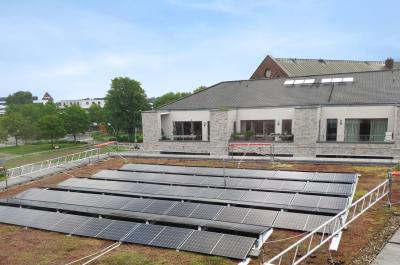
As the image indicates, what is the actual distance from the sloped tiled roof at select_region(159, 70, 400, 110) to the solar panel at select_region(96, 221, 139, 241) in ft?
75.6

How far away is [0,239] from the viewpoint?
12273 millimetres

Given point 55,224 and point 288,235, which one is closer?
point 288,235

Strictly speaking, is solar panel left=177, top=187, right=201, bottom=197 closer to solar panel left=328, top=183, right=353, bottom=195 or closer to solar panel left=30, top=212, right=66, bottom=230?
solar panel left=30, top=212, right=66, bottom=230

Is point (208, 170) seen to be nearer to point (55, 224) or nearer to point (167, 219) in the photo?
point (167, 219)

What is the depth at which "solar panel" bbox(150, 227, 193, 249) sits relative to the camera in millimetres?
10592

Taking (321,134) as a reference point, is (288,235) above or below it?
below

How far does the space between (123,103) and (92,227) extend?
5534cm

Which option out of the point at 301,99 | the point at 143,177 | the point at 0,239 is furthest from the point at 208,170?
the point at 301,99

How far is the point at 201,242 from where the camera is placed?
10359 mm

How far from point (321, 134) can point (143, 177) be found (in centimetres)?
1840

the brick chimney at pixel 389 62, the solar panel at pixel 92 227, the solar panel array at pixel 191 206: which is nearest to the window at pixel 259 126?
the solar panel array at pixel 191 206

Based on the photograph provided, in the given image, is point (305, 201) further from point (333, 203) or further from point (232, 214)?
point (232, 214)

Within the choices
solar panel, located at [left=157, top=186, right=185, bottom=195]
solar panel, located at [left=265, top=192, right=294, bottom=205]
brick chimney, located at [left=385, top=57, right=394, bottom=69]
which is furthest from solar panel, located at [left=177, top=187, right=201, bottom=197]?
brick chimney, located at [left=385, top=57, right=394, bottom=69]

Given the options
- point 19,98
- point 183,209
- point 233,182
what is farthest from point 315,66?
point 19,98
